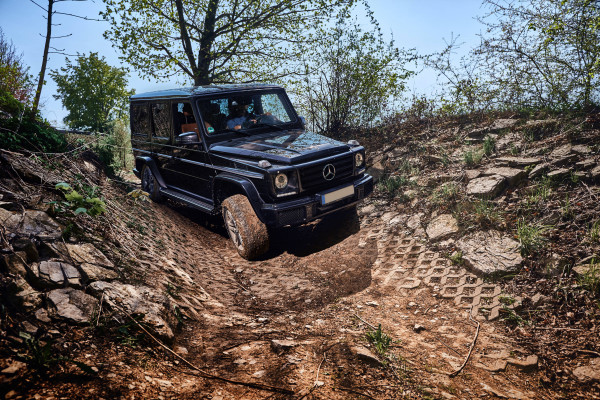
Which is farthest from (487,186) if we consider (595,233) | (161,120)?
(161,120)

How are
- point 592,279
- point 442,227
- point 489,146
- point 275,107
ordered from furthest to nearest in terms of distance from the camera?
1. point 489,146
2. point 275,107
3. point 442,227
4. point 592,279

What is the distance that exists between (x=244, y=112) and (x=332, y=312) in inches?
127

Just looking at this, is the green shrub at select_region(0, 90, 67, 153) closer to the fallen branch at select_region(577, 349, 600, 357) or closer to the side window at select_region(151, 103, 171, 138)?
the side window at select_region(151, 103, 171, 138)

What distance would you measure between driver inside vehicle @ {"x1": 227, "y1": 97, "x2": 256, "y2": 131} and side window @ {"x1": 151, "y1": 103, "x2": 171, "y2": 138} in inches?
45.1

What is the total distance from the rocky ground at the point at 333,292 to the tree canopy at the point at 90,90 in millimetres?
15514

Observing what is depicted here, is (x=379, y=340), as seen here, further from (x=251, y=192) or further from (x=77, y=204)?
(x=77, y=204)

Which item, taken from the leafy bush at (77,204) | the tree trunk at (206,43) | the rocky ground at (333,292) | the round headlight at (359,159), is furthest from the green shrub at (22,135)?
the tree trunk at (206,43)

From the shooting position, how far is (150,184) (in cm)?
698

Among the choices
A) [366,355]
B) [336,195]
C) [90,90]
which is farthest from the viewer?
[90,90]

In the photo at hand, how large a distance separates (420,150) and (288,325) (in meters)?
4.97

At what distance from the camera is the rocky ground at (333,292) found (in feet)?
8.18

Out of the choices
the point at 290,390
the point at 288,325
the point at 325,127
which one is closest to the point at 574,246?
the point at 288,325

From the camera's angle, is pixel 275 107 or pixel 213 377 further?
pixel 275 107

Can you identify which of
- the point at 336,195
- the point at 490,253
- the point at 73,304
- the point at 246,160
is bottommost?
the point at 490,253
